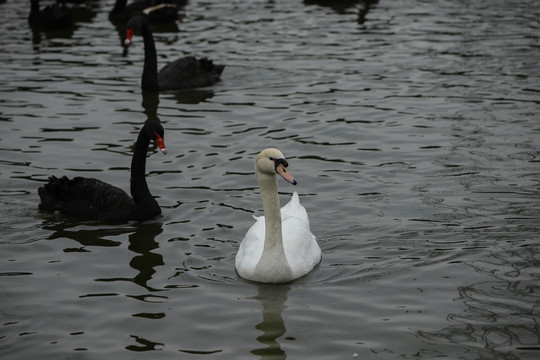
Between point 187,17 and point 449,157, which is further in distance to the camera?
point 187,17

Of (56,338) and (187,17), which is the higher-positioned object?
(187,17)

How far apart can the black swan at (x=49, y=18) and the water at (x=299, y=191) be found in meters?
0.84

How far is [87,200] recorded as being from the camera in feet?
31.1

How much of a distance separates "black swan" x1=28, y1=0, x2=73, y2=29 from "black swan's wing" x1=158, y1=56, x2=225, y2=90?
228 inches

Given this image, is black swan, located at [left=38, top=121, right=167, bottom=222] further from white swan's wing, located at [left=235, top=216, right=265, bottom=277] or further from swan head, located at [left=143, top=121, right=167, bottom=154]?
white swan's wing, located at [left=235, top=216, right=265, bottom=277]

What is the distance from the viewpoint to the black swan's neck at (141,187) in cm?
932

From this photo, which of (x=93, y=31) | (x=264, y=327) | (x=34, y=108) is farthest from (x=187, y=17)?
(x=264, y=327)

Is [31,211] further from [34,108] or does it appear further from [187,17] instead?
[187,17]

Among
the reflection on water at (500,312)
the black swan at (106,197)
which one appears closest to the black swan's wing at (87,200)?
the black swan at (106,197)

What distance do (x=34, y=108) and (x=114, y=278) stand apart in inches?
260

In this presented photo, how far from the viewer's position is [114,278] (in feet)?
26.2

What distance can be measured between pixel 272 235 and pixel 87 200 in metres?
2.64

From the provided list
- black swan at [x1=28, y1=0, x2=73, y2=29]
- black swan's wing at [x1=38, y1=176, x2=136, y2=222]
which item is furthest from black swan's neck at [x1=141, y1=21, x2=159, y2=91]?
black swan at [x1=28, y1=0, x2=73, y2=29]

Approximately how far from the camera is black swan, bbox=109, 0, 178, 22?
2075 centimetres
